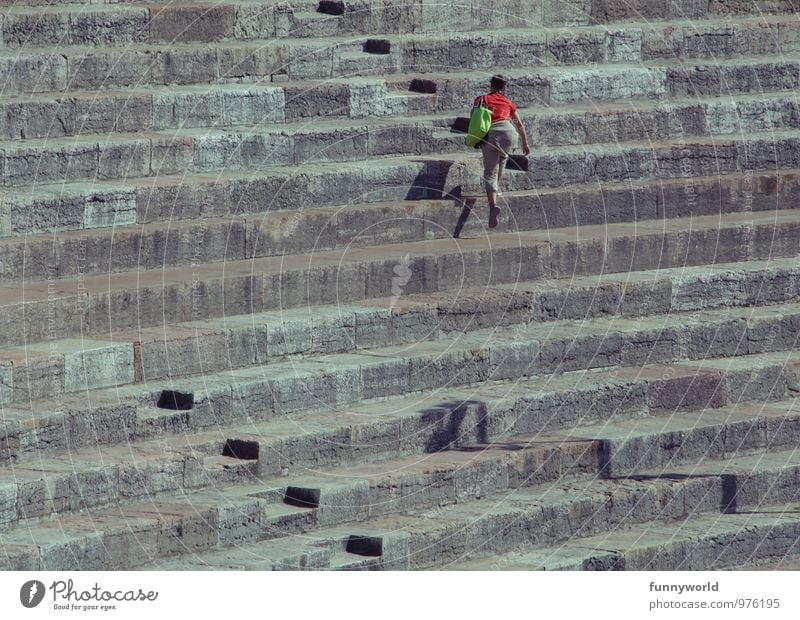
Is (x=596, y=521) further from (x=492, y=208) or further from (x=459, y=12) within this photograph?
(x=459, y=12)

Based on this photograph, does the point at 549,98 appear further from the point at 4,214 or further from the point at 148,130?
the point at 4,214

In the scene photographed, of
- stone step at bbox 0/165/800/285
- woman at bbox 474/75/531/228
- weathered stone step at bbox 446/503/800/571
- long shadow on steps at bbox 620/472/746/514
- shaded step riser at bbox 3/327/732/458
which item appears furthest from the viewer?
woman at bbox 474/75/531/228

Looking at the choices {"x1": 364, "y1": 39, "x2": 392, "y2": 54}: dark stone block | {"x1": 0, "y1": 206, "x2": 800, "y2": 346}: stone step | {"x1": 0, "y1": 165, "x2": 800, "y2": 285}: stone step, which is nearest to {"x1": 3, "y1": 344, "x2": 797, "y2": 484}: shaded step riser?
{"x1": 0, "y1": 206, "x2": 800, "y2": 346}: stone step

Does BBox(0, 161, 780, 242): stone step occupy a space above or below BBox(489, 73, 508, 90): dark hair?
below

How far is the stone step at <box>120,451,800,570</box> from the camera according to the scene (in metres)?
14.2

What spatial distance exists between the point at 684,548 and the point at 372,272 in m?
3.38

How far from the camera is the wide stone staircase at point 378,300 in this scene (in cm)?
1438

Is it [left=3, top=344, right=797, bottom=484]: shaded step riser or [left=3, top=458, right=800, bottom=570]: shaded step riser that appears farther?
[left=3, top=344, right=797, bottom=484]: shaded step riser

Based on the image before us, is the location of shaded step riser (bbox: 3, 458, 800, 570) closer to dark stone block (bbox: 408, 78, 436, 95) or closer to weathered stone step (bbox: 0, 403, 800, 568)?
weathered stone step (bbox: 0, 403, 800, 568)

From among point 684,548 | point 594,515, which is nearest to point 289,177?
point 594,515

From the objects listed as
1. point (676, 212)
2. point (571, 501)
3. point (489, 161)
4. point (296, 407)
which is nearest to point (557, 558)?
point (571, 501)

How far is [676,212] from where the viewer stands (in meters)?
19.8

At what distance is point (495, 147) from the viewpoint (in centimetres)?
1797

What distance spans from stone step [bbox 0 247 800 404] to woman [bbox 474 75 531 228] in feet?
2.97
